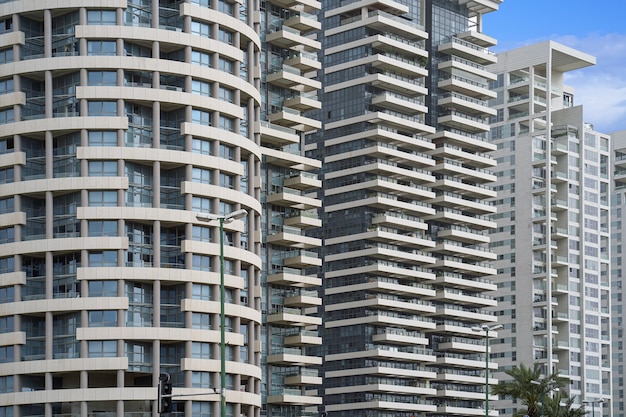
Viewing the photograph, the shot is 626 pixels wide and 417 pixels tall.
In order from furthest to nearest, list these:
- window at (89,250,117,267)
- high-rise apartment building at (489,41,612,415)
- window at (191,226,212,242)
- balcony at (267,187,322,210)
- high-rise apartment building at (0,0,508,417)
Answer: high-rise apartment building at (489,41,612,415) < balcony at (267,187,322,210) < window at (191,226,212,242) < window at (89,250,117,267) < high-rise apartment building at (0,0,508,417)

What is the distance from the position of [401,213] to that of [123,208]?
5956cm

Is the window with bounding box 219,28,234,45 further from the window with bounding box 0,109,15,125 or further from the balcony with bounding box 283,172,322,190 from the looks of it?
the balcony with bounding box 283,172,322,190

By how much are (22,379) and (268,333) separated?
3091 centimetres

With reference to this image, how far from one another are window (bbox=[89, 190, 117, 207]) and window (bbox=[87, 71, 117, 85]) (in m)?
8.98

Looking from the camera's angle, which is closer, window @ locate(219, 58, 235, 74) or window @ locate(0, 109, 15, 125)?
window @ locate(0, 109, 15, 125)

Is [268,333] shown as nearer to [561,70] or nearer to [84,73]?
[84,73]

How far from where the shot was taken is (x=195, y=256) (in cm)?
9862

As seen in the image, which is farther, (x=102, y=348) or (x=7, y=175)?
(x=7, y=175)

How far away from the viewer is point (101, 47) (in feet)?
324

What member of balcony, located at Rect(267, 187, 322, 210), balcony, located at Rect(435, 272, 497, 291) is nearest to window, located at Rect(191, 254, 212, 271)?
balcony, located at Rect(267, 187, 322, 210)

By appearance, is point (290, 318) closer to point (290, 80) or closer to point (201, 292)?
point (201, 292)

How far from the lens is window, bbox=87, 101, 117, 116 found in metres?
97.6

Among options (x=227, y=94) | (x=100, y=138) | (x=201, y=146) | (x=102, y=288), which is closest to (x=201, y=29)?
(x=227, y=94)

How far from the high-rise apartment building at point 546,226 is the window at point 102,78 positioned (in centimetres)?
9311
